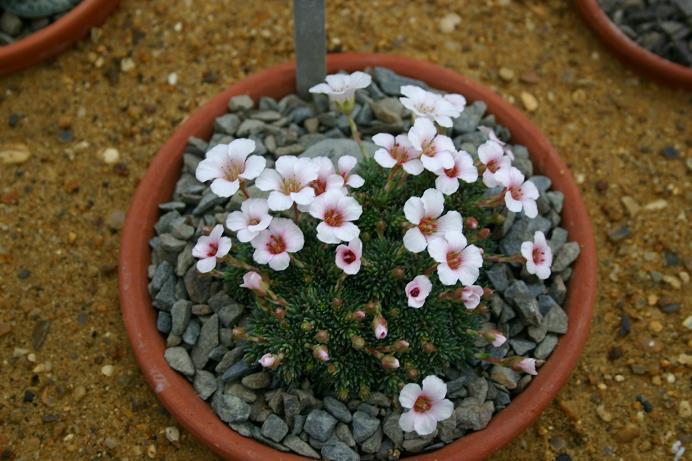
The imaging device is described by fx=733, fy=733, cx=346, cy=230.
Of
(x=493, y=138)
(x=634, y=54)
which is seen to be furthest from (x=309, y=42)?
(x=634, y=54)

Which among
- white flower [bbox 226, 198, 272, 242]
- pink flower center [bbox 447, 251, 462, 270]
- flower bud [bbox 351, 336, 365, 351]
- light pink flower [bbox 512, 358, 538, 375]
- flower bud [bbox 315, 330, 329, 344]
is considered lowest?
light pink flower [bbox 512, 358, 538, 375]

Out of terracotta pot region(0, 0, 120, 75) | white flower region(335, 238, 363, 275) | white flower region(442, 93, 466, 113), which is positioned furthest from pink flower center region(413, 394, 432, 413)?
terracotta pot region(0, 0, 120, 75)

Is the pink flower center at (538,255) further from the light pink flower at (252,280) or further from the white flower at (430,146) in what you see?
the light pink flower at (252,280)

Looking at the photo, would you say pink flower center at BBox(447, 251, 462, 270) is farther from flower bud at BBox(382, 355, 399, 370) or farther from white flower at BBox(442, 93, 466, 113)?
white flower at BBox(442, 93, 466, 113)

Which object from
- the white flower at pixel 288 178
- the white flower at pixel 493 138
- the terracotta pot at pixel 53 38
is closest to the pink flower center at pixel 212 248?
the white flower at pixel 288 178

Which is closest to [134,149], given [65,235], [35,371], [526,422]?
[65,235]

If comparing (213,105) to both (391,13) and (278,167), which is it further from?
(391,13)

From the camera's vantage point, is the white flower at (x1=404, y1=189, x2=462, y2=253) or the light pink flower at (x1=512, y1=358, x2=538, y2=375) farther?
the light pink flower at (x1=512, y1=358, x2=538, y2=375)
